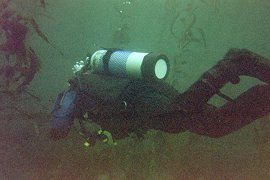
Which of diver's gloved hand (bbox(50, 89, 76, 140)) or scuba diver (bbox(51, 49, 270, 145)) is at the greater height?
scuba diver (bbox(51, 49, 270, 145))

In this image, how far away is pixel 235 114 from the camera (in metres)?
3.89

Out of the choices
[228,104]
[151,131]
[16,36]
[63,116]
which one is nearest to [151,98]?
[228,104]

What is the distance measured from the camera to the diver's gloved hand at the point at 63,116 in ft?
14.7

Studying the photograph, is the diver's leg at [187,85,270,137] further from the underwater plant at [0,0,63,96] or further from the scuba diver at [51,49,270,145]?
the underwater plant at [0,0,63,96]

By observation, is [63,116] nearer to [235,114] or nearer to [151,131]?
[235,114]

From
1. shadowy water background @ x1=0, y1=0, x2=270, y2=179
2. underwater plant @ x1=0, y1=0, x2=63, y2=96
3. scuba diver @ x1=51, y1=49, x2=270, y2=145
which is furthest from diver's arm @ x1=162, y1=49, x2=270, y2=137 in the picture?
shadowy water background @ x1=0, y1=0, x2=270, y2=179

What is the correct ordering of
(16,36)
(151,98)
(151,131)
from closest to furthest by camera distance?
1. (151,98)
2. (16,36)
3. (151,131)

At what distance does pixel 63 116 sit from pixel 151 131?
2.87m

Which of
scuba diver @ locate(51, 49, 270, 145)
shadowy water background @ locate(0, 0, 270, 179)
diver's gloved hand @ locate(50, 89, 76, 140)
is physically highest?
scuba diver @ locate(51, 49, 270, 145)

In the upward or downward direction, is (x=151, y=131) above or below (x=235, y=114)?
below

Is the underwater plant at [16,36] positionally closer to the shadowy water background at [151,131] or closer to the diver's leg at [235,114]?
the shadowy water background at [151,131]

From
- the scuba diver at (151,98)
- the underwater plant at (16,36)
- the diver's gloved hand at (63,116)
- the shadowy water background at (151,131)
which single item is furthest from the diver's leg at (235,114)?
the shadowy water background at (151,131)

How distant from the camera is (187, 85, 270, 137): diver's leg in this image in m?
3.72

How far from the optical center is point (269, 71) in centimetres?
365
